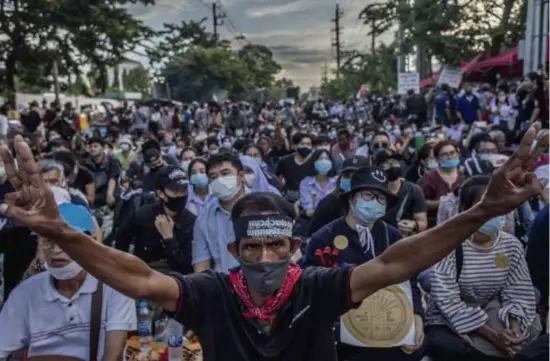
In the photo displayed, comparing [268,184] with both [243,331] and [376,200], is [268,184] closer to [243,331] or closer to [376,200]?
[376,200]

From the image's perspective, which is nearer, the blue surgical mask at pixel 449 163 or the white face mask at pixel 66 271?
the white face mask at pixel 66 271

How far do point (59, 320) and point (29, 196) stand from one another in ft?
4.65

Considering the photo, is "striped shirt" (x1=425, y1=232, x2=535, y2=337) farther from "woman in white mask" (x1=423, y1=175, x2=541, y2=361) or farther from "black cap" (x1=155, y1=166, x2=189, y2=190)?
"black cap" (x1=155, y1=166, x2=189, y2=190)

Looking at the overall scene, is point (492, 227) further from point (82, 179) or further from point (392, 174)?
point (82, 179)

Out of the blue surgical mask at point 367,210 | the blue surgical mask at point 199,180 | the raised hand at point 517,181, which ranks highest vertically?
the raised hand at point 517,181

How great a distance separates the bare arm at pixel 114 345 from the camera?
353 centimetres

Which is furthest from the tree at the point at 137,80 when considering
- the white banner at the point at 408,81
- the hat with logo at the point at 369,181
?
the hat with logo at the point at 369,181

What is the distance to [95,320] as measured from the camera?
3.54m

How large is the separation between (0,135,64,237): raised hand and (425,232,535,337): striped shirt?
2704 mm

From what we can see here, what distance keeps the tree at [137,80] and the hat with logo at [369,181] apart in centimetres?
8355

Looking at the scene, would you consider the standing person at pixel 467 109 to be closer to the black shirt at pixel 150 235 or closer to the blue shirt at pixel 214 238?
the black shirt at pixel 150 235

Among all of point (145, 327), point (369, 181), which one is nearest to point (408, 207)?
point (369, 181)

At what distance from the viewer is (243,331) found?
2555 mm

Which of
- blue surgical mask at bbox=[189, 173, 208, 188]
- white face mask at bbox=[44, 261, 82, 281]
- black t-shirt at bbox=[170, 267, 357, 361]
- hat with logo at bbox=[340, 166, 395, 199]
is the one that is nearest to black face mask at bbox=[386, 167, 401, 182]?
blue surgical mask at bbox=[189, 173, 208, 188]
